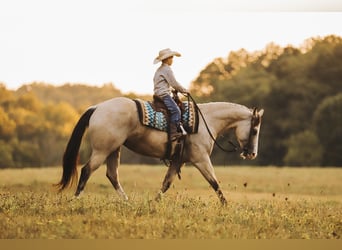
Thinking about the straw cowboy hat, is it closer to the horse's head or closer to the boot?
the boot

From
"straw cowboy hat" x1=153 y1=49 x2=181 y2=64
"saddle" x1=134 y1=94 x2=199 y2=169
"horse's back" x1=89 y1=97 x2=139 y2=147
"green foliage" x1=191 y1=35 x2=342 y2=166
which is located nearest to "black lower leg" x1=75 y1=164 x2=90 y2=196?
"horse's back" x1=89 y1=97 x2=139 y2=147

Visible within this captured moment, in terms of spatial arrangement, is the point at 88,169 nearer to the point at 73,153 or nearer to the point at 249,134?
the point at 73,153

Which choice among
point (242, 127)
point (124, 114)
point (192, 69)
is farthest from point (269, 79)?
point (124, 114)

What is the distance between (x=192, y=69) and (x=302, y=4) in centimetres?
190

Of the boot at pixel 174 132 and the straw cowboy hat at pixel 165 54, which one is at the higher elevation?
the straw cowboy hat at pixel 165 54

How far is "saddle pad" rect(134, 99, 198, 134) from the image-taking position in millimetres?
8578

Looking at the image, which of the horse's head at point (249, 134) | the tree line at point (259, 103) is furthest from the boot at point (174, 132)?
the tree line at point (259, 103)

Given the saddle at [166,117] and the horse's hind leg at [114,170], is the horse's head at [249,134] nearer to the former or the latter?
the saddle at [166,117]

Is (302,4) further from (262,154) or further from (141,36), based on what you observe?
(262,154)

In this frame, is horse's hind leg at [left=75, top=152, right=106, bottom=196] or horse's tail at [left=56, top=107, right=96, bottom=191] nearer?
horse's hind leg at [left=75, top=152, right=106, bottom=196]

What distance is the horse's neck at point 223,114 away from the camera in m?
9.10

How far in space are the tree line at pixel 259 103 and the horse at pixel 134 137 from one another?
2673mm

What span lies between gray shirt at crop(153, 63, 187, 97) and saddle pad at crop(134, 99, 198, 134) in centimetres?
22

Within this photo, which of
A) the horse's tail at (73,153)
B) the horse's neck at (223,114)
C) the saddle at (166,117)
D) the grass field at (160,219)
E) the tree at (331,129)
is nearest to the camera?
the grass field at (160,219)
